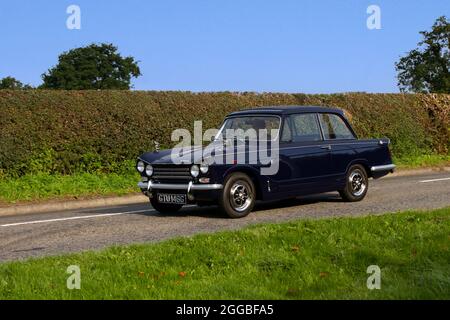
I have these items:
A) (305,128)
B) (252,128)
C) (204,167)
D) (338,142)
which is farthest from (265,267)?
(338,142)

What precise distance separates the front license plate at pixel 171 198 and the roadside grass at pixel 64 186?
447 cm

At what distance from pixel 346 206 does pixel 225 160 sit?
273 centimetres

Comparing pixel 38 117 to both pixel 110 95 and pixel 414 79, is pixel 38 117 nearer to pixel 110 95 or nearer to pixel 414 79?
pixel 110 95

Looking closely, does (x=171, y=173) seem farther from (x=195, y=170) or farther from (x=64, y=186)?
(x=64, y=186)

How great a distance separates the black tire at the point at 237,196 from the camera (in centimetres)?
1012

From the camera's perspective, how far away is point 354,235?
23.7ft

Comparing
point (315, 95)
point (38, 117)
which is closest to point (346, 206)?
point (38, 117)

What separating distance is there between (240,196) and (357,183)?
2.89m

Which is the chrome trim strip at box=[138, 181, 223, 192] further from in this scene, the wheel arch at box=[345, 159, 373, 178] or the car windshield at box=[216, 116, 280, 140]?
the wheel arch at box=[345, 159, 373, 178]

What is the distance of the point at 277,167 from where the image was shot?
1063 centimetres

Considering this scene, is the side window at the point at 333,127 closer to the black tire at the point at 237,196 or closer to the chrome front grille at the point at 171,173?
the black tire at the point at 237,196

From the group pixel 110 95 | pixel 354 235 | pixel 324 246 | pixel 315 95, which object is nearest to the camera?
pixel 324 246
